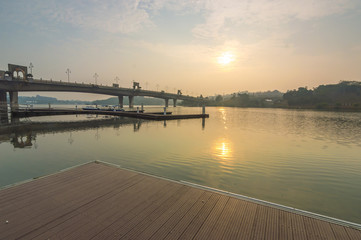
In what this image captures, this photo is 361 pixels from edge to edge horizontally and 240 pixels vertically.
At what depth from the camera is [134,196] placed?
4.16 m

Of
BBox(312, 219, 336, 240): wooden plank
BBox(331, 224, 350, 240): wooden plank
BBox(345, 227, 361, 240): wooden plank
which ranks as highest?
BBox(312, 219, 336, 240): wooden plank

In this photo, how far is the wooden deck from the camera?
9.56 feet

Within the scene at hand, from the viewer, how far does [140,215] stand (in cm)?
340

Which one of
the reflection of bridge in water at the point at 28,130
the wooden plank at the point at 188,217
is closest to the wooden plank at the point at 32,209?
the wooden plank at the point at 188,217

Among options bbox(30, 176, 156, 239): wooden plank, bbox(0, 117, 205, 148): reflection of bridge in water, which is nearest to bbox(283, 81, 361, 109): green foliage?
bbox(0, 117, 205, 148): reflection of bridge in water

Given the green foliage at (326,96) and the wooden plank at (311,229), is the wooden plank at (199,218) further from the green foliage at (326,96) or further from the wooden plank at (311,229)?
the green foliage at (326,96)

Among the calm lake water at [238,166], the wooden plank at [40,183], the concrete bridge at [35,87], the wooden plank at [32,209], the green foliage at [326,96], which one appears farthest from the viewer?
the green foliage at [326,96]

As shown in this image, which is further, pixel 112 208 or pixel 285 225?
pixel 112 208

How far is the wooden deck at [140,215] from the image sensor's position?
9.56ft

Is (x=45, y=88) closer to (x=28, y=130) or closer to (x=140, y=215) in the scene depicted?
(x=28, y=130)

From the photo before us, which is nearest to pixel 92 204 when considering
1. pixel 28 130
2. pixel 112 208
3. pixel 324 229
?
pixel 112 208

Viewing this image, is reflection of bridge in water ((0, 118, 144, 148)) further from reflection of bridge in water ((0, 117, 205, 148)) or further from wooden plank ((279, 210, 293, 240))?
wooden plank ((279, 210, 293, 240))

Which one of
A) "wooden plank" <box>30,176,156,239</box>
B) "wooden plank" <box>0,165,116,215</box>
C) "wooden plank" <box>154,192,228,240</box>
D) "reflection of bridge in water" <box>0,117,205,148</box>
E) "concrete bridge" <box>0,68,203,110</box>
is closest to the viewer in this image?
"wooden plank" <box>154,192,228,240</box>

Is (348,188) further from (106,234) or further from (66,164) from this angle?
(66,164)
